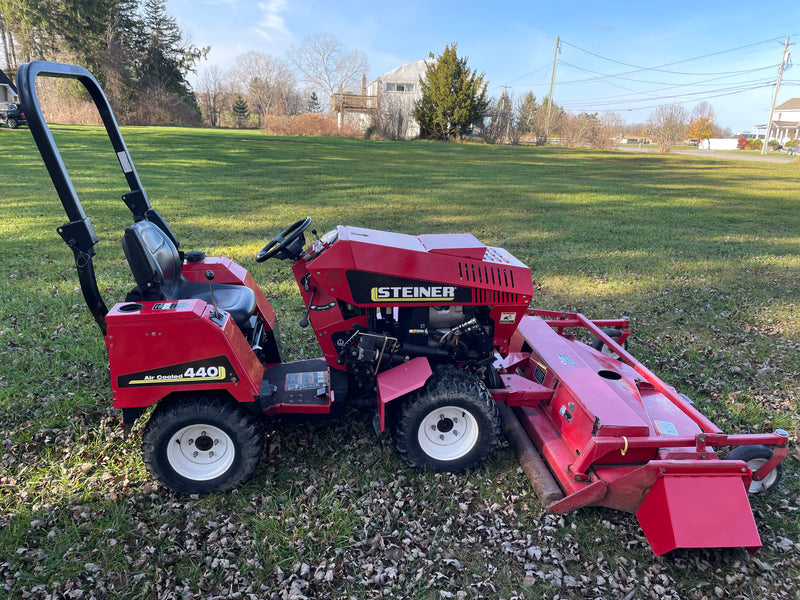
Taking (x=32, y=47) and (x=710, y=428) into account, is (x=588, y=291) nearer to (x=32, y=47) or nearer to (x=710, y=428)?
(x=710, y=428)

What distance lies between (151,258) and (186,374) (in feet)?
2.66

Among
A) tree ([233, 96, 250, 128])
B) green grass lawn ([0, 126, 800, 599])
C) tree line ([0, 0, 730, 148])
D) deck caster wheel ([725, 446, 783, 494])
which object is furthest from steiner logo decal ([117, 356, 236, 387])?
tree ([233, 96, 250, 128])

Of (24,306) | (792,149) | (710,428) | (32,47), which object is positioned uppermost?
(32,47)

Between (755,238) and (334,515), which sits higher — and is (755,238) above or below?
above

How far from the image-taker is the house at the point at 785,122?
233ft

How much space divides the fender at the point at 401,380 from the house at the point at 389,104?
40.7 metres

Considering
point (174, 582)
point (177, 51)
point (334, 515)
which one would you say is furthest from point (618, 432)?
point (177, 51)

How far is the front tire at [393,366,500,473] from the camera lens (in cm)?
316

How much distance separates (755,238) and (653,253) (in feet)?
10.6

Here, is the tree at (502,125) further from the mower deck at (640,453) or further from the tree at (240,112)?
the mower deck at (640,453)

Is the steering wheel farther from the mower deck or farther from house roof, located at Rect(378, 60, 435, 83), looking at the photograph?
house roof, located at Rect(378, 60, 435, 83)

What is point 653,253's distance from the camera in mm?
8836

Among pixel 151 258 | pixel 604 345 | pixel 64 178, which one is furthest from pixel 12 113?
pixel 604 345

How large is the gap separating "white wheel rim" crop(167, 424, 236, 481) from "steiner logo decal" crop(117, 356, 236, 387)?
0.33 meters
